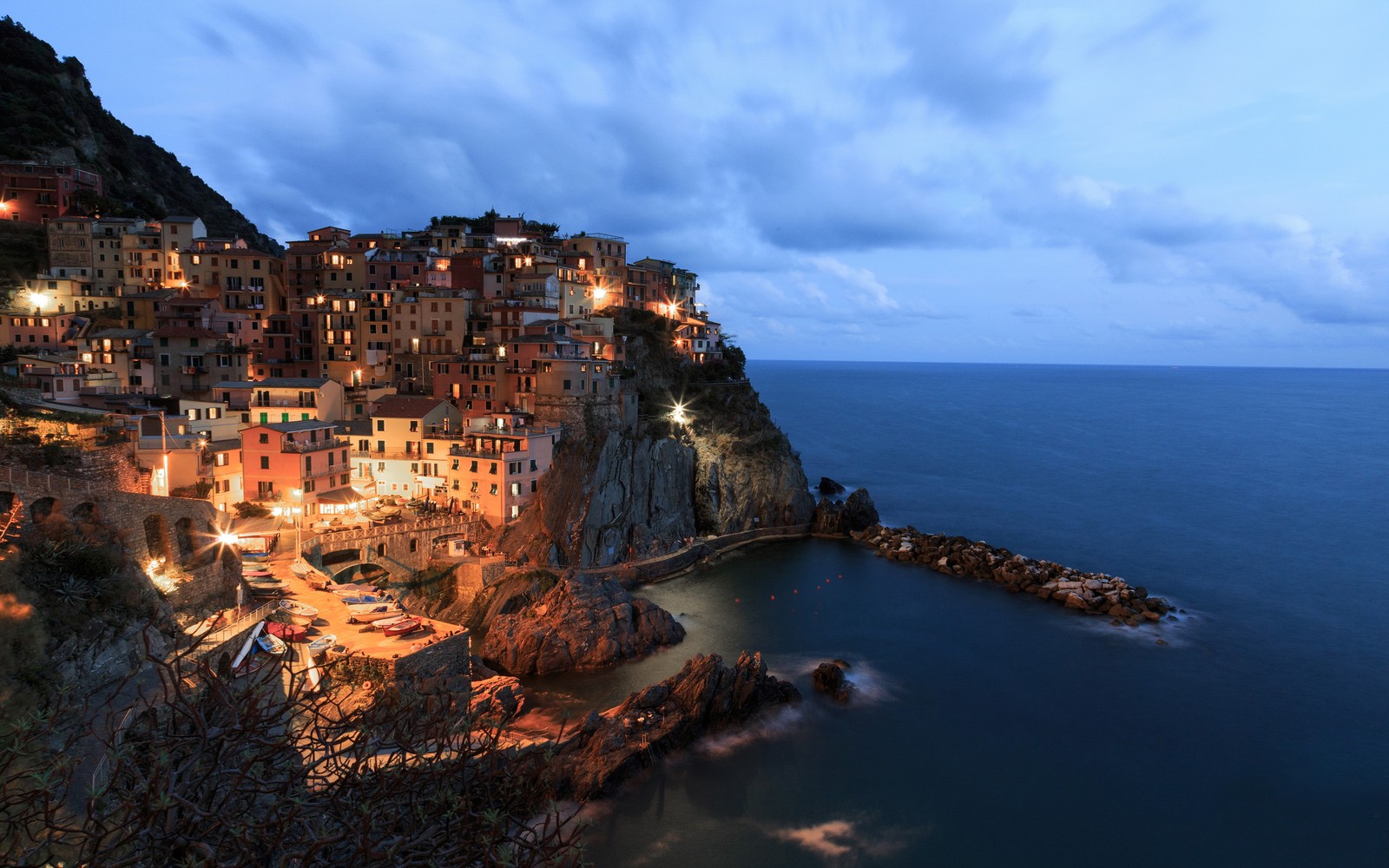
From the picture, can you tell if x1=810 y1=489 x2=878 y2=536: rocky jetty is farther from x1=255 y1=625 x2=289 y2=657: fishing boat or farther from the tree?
the tree

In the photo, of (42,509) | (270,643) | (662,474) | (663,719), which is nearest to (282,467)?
(42,509)

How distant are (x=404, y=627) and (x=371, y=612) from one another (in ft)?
5.27

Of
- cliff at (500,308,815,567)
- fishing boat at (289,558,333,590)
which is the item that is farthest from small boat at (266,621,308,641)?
cliff at (500,308,815,567)

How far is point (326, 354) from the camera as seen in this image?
49.4 metres

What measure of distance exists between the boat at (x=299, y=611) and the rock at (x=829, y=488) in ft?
150

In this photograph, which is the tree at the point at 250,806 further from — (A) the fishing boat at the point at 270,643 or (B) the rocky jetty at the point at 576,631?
(B) the rocky jetty at the point at 576,631

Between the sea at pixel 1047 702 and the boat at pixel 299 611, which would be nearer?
the sea at pixel 1047 702

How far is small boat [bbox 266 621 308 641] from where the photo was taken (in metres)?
24.0

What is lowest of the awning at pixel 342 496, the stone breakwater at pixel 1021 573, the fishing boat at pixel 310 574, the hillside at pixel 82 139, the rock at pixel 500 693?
the rock at pixel 500 693

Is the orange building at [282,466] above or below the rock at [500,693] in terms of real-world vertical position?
above

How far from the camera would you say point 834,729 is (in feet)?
93.2

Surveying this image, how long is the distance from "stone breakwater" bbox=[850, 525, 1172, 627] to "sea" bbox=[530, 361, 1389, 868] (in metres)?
1.14

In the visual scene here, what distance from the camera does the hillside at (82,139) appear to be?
61344mm

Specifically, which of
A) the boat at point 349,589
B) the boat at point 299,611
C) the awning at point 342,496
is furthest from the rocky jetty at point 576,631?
the awning at point 342,496
